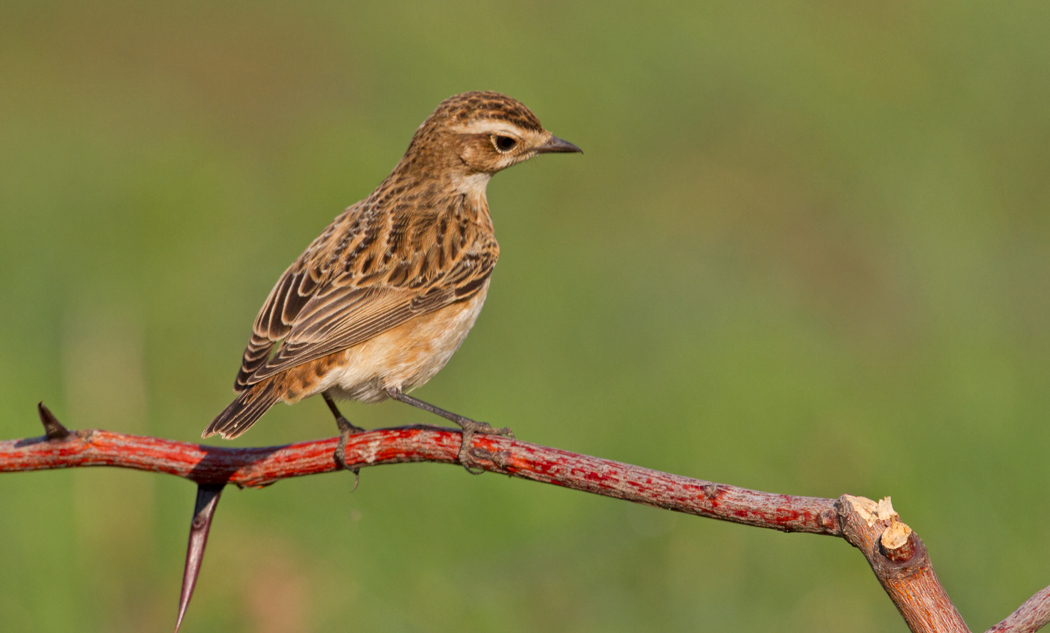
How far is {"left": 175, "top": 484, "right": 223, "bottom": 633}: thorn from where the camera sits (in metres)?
3.22

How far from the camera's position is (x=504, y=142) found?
6.11 m

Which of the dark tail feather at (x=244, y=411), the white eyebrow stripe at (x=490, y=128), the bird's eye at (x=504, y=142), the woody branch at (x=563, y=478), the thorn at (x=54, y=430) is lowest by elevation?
the woody branch at (x=563, y=478)

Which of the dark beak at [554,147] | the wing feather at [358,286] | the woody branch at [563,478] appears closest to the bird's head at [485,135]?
the dark beak at [554,147]

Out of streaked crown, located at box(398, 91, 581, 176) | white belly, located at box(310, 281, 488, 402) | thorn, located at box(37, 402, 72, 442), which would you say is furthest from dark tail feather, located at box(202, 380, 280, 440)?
streaked crown, located at box(398, 91, 581, 176)

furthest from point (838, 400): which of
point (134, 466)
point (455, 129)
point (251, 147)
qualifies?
point (251, 147)

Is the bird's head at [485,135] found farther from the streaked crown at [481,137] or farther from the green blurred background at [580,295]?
the green blurred background at [580,295]

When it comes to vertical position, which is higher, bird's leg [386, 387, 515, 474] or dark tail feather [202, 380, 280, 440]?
dark tail feather [202, 380, 280, 440]

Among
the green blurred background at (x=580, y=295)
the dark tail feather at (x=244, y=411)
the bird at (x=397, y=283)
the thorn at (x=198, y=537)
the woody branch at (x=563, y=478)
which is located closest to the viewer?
the woody branch at (x=563, y=478)

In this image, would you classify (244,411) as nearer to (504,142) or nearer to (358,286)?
(358,286)

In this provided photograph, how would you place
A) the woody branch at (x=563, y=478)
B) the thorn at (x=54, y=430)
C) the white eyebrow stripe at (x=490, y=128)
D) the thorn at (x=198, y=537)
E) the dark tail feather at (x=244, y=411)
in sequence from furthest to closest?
1. the white eyebrow stripe at (x=490, y=128)
2. the dark tail feather at (x=244, y=411)
3. the thorn at (x=54, y=430)
4. the thorn at (x=198, y=537)
5. the woody branch at (x=563, y=478)

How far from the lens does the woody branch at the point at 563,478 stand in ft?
8.46

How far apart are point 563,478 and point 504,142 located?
10.6 feet

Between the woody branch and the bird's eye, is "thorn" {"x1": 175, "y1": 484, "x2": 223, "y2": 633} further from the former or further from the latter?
the bird's eye

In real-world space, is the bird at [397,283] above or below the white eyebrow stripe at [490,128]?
below
